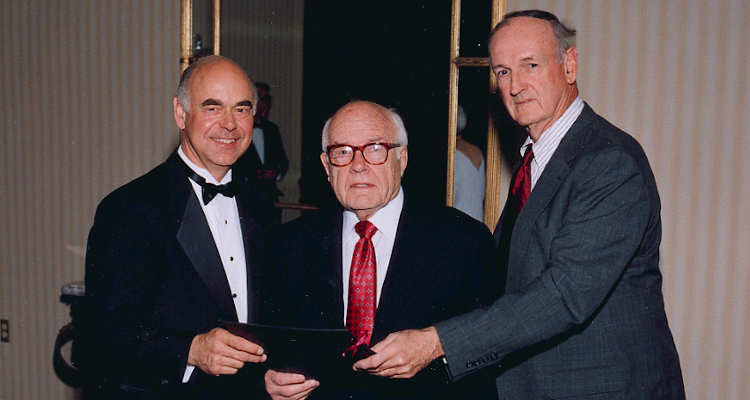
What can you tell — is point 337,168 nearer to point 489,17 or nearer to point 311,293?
point 311,293

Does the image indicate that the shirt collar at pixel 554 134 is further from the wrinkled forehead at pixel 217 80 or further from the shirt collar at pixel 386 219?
the wrinkled forehead at pixel 217 80

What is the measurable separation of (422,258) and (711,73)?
5.37ft

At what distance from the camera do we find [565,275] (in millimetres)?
1821

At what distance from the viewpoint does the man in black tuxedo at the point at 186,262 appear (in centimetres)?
194

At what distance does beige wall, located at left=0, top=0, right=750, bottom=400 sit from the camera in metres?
2.75

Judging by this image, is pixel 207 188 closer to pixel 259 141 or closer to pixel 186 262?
pixel 186 262

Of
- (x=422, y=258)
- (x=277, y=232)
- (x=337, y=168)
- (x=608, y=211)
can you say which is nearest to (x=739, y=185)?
(x=608, y=211)

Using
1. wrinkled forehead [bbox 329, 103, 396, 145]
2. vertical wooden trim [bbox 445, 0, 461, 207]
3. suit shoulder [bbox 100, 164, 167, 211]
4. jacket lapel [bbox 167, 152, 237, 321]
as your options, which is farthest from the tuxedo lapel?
vertical wooden trim [bbox 445, 0, 461, 207]

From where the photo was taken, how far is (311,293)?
2.07 metres

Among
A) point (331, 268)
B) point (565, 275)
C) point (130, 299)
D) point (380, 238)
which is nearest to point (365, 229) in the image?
point (380, 238)

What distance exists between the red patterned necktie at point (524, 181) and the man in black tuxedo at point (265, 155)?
5.68 ft

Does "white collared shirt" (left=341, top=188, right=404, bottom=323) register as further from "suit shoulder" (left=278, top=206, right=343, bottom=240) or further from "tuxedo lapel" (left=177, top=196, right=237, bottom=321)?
"tuxedo lapel" (left=177, top=196, right=237, bottom=321)

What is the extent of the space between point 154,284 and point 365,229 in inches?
27.4

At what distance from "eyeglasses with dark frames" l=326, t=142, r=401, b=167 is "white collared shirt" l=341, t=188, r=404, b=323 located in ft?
0.52
